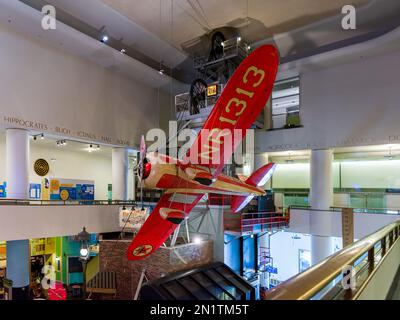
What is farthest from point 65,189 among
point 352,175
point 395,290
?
point 352,175

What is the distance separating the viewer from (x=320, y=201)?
10.4 meters

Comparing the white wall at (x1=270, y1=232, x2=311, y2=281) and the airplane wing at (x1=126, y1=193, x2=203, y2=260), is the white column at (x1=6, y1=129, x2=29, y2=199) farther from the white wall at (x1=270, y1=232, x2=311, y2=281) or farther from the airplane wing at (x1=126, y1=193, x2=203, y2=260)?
the white wall at (x1=270, y1=232, x2=311, y2=281)

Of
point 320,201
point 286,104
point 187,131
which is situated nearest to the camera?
point 320,201

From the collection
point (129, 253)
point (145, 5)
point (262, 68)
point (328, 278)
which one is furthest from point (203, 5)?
point (328, 278)

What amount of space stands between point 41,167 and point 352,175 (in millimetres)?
15429

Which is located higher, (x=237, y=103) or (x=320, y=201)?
(x=237, y=103)

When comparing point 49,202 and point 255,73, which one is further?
point 49,202

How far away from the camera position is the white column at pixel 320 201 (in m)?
10.1

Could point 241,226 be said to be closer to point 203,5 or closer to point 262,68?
point 262,68

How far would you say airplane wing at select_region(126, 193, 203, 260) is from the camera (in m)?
5.43

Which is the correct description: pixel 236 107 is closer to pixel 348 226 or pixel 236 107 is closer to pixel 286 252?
pixel 348 226

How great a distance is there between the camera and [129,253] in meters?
5.47

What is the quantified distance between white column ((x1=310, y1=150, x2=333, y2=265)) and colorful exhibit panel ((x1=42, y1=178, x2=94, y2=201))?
10.4 meters
